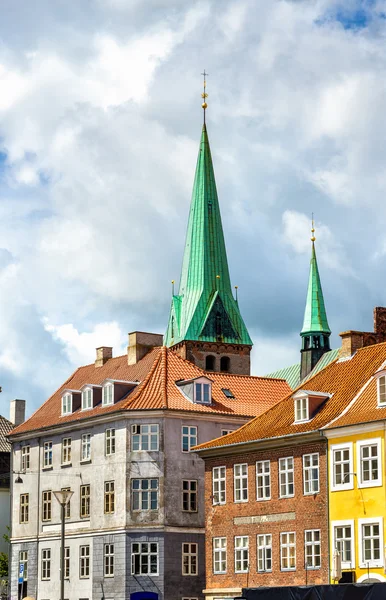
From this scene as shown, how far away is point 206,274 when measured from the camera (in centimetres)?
12369

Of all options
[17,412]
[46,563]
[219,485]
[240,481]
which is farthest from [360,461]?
[17,412]

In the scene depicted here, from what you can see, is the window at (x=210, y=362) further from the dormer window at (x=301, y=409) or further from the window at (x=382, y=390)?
the window at (x=382, y=390)

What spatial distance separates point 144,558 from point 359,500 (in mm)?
19146

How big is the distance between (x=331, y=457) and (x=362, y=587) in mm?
15026

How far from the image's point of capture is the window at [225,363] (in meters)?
124

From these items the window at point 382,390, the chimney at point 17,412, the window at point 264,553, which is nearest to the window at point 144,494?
the window at point 264,553

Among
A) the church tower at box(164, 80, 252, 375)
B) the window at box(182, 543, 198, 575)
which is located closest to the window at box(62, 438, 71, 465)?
the window at box(182, 543, 198, 575)

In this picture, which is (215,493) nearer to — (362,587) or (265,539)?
(265,539)

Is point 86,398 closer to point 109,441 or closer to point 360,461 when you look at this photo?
point 109,441

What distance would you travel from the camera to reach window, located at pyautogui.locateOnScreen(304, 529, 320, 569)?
200ft

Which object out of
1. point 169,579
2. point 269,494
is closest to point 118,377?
point 169,579

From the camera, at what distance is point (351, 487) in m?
59.3

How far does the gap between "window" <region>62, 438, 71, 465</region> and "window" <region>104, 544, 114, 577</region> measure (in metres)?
7.26

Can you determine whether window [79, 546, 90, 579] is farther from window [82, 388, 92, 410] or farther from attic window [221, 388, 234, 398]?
attic window [221, 388, 234, 398]
